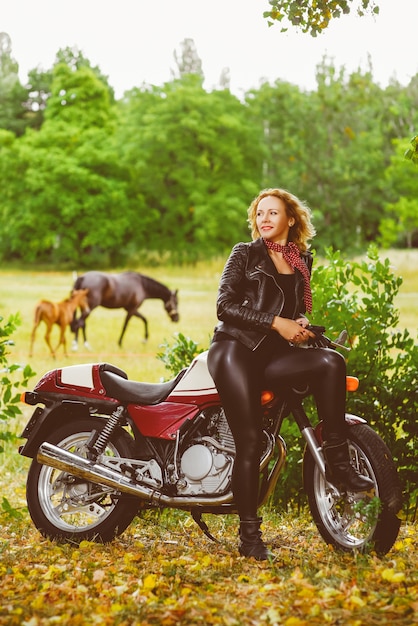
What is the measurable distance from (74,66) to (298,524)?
20.1 meters

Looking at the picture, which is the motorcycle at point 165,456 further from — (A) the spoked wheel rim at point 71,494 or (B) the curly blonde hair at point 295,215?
(B) the curly blonde hair at point 295,215


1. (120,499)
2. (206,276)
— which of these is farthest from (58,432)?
(206,276)

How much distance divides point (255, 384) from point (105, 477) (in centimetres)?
84

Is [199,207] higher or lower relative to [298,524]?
higher

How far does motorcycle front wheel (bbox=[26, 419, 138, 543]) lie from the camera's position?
4141mm

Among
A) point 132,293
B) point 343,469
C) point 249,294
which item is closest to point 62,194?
point 132,293

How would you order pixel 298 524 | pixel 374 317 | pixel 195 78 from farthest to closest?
pixel 195 78 < pixel 374 317 < pixel 298 524

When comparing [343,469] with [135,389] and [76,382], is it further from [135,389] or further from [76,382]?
[76,382]

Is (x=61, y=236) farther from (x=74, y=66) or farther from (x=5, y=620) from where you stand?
(x=5, y=620)

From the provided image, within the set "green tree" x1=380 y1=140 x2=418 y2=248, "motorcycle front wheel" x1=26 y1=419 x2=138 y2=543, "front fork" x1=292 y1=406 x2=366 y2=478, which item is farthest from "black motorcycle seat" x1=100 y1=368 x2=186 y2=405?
"green tree" x1=380 y1=140 x2=418 y2=248

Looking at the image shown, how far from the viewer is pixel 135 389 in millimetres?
4098

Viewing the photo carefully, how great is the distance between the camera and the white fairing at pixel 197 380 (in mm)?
3896

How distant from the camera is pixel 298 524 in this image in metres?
4.64

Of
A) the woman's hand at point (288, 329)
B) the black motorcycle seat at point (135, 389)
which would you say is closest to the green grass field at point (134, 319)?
the black motorcycle seat at point (135, 389)
